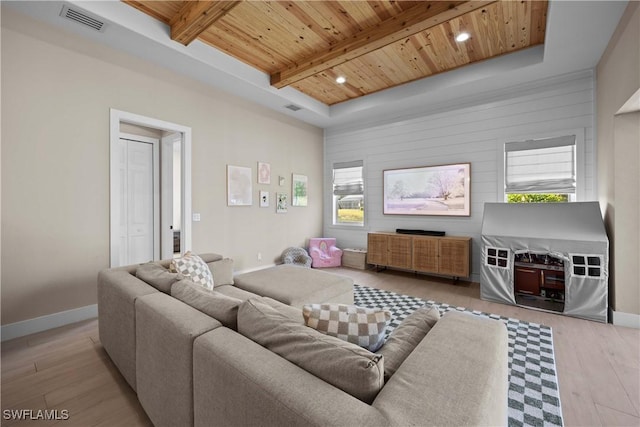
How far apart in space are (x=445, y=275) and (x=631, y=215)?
7.70ft

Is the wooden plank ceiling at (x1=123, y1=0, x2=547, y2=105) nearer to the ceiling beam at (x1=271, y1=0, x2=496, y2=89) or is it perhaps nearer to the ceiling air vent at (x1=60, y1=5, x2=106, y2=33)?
the ceiling beam at (x1=271, y1=0, x2=496, y2=89)

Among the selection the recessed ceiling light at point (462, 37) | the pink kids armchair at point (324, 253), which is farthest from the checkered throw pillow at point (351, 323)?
the pink kids armchair at point (324, 253)

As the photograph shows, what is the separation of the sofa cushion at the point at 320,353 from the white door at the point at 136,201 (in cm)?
395

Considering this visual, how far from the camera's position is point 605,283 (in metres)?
3.00

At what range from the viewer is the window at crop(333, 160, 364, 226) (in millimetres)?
5961

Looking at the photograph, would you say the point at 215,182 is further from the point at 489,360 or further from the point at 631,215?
the point at 631,215

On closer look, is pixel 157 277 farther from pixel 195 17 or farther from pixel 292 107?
pixel 292 107

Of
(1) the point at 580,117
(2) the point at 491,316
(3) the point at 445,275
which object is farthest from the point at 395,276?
(1) the point at 580,117

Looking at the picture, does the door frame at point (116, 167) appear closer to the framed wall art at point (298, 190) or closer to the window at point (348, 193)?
the framed wall art at point (298, 190)

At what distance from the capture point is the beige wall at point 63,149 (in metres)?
2.66

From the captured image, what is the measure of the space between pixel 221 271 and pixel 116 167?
1.81 meters

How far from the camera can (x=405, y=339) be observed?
4.32 feet

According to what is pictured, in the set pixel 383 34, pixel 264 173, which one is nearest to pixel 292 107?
pixel 264 173

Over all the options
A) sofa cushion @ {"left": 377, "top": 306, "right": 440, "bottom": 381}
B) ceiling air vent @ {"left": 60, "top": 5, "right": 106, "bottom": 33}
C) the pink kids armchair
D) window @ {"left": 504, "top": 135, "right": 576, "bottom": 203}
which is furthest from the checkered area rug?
ceiling air vent @ {"left": 60, "top": 5, "right": 106, "bottom": 33}
